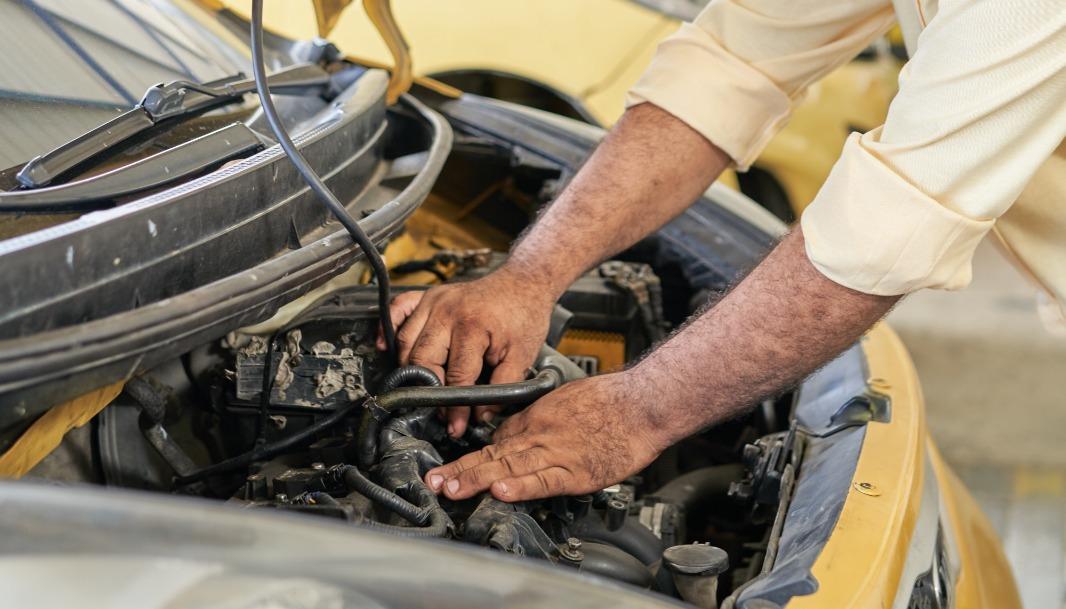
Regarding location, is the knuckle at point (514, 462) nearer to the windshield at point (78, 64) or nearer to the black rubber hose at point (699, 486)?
the black rubber hose at point (699, 486)

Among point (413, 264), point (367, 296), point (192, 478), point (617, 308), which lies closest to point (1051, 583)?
point (617, 308)

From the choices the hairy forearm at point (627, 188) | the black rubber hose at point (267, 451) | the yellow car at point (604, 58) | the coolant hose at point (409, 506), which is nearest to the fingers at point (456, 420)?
the black rubber hose at point (267, 451)

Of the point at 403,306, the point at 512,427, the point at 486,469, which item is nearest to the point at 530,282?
the point at 403,306

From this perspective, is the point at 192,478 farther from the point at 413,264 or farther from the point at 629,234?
the point at 629,234

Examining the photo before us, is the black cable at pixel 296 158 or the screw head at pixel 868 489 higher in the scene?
the black cable at pixel 296 158

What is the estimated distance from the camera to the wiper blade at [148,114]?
1.07 m

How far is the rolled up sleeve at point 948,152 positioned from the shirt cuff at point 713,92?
42 centimetres

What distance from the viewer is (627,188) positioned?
1607 millimetres

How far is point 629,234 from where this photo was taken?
1632 millimetres

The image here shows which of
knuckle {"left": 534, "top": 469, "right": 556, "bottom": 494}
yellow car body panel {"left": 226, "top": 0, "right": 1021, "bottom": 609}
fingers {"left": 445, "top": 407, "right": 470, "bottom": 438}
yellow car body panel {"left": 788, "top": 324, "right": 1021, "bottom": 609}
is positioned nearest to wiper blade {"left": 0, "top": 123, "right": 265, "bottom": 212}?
fingers {"left": 445, "top": 407, "right": 470, "bottom": 438}

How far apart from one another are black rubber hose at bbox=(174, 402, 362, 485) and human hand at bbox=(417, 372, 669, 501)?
155 millimetres

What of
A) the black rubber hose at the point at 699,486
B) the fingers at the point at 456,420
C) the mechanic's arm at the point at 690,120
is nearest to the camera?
the fingers at the point at 456,420

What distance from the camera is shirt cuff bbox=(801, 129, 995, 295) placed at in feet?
3.70

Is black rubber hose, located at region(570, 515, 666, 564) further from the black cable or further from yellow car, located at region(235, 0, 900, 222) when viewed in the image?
yellow car, located at region(235, 0, 900, 222)
